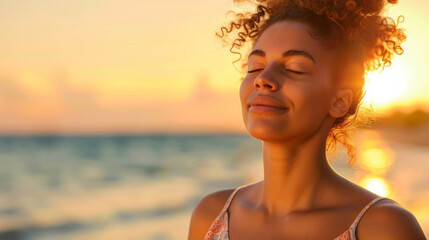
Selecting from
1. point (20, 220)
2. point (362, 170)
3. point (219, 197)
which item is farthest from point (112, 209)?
point (219, 197)

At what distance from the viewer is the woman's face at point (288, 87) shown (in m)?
2.77

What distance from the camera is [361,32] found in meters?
2.98

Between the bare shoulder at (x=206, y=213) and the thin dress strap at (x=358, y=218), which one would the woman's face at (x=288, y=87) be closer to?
the thin dress strap at (x=358, y=218)

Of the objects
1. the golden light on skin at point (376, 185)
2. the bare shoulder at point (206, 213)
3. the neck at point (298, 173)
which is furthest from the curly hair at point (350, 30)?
the golden light on skin at point (376, 185)

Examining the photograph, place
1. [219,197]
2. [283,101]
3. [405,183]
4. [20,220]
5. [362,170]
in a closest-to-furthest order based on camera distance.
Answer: [283,101] → [219,197] → [20,220] → [405,183] → [362,170]

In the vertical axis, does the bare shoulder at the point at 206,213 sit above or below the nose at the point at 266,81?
below

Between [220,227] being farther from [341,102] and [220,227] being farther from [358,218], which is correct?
[341,102]

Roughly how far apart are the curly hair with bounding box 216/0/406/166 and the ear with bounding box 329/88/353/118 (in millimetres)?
49

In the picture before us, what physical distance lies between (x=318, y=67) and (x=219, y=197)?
0.93 meters

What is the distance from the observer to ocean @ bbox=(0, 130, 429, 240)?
1228 cm

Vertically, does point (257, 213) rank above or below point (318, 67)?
below

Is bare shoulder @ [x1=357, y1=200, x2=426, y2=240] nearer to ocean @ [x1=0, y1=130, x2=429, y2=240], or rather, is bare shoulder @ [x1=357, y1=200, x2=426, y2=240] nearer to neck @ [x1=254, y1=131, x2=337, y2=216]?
neck @ [x1=254, y1=131, x2=337, y2=216]

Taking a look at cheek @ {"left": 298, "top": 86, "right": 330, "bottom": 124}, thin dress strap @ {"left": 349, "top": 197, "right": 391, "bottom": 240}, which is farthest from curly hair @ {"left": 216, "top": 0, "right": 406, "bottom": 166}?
thin dress strap @ {"left": 349, "top": 197, "right": 391, "bottom": 240}

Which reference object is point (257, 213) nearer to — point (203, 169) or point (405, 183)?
point (405, 183)
